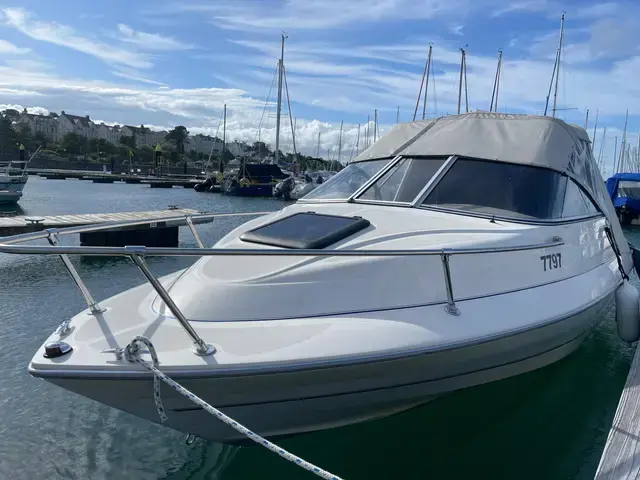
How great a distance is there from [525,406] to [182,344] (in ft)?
10.1

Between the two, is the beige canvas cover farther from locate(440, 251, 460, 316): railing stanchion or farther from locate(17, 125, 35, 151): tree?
locate(17, 125, 35, 151): tree

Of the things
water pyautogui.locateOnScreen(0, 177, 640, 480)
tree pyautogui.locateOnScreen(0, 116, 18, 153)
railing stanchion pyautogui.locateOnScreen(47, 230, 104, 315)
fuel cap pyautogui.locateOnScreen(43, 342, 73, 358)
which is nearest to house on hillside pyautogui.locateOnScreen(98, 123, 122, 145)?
tree pyautogui.locateOnScreen(0, 116, 18, 153)

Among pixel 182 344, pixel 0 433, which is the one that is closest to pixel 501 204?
pixel 182 344

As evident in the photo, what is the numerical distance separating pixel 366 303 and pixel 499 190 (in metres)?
2.06

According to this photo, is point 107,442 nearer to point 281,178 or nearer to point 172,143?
point 281,178

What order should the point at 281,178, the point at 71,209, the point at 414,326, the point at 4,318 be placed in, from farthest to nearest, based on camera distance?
the point at 281,178
the point at 71,209
the point at 4,318
the point at 414,326

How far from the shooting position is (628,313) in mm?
5320

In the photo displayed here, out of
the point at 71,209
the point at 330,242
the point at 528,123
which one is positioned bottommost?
the point at 71,209

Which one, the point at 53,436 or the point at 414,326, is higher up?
the point at 414,326

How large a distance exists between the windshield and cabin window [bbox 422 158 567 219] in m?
0.73

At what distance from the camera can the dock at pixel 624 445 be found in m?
2.96

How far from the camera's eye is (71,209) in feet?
81.8

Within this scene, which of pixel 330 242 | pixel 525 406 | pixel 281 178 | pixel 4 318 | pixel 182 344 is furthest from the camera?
pixel 281 178

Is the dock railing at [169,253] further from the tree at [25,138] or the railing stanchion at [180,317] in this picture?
the tree at [25,138]
